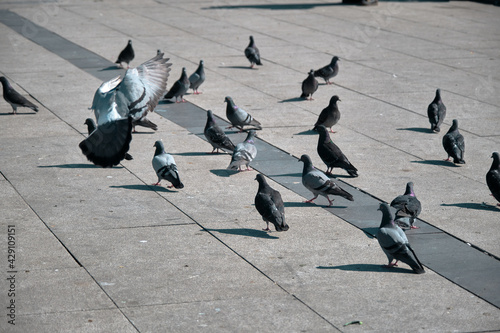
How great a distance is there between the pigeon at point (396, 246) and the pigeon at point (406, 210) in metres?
0.84

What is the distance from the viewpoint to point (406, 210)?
872 centimetres

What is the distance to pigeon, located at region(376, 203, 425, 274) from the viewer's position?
24.6 ft

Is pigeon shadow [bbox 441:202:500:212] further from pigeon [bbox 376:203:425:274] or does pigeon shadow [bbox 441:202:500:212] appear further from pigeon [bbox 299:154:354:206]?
pigeon [bbox 376:203:425:274]

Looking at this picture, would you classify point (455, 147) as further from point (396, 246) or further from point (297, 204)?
point (396, 246)

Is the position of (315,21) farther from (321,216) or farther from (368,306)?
(368,306)

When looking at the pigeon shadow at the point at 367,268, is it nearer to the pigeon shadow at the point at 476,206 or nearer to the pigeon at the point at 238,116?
the pigeon shadow at the point at 476,206

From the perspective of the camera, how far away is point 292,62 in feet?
62.8

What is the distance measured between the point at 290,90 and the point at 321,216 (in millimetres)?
7365

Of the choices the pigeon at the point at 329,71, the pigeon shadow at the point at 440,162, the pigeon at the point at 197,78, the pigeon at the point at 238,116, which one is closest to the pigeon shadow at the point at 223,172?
the pigeon at the point at 238,116

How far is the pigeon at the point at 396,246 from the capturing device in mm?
7500

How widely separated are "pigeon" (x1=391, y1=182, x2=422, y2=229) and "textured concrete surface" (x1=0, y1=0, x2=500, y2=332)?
1.34 feet

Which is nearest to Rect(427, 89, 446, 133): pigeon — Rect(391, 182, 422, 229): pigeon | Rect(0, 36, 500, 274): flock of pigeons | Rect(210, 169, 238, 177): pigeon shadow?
Rect(0, 36, 500, 274): flock of pigeons

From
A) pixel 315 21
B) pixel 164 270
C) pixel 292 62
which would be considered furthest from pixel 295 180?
pixel 315 21

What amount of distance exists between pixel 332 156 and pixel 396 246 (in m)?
3.32
